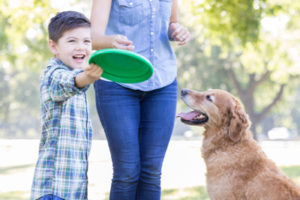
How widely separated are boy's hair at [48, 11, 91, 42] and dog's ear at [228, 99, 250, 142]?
1.71m

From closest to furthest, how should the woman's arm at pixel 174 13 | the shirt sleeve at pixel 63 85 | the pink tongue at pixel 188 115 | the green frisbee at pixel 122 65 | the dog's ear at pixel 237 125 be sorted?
the green frisbee at pixel 122 65
the shirt sleeve at pixel 63 85
the woman's arm at pixel 174 13
the dog's ear at pixel 237 125
the pink tongue at pixel 188 115

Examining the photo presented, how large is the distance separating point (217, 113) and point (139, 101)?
1062 millimetres

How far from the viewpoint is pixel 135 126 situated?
3.09 m

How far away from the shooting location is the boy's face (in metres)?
2.95

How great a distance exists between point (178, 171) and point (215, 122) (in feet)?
29.1

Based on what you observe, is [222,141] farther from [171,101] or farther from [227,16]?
[227,16]

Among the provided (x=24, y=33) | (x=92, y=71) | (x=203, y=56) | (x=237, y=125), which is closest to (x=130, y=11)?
(x=92, y=71)

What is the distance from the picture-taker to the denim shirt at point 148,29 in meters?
3.12

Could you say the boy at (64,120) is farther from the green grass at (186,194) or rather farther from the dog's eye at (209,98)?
the green grass at (186,194)

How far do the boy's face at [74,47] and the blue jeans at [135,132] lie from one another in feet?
0.86

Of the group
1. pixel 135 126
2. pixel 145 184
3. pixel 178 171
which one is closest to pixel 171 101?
pixel 135 126

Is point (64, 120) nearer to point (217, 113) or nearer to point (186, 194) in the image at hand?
point (217, 113)

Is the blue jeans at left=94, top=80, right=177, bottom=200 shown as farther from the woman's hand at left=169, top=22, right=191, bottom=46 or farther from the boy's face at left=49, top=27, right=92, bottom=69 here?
the woman's hand at left=169, top=22, right=191, bottom=46

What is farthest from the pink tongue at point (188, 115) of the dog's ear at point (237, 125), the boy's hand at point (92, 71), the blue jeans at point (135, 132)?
the boy's hand at point (92, 71)
